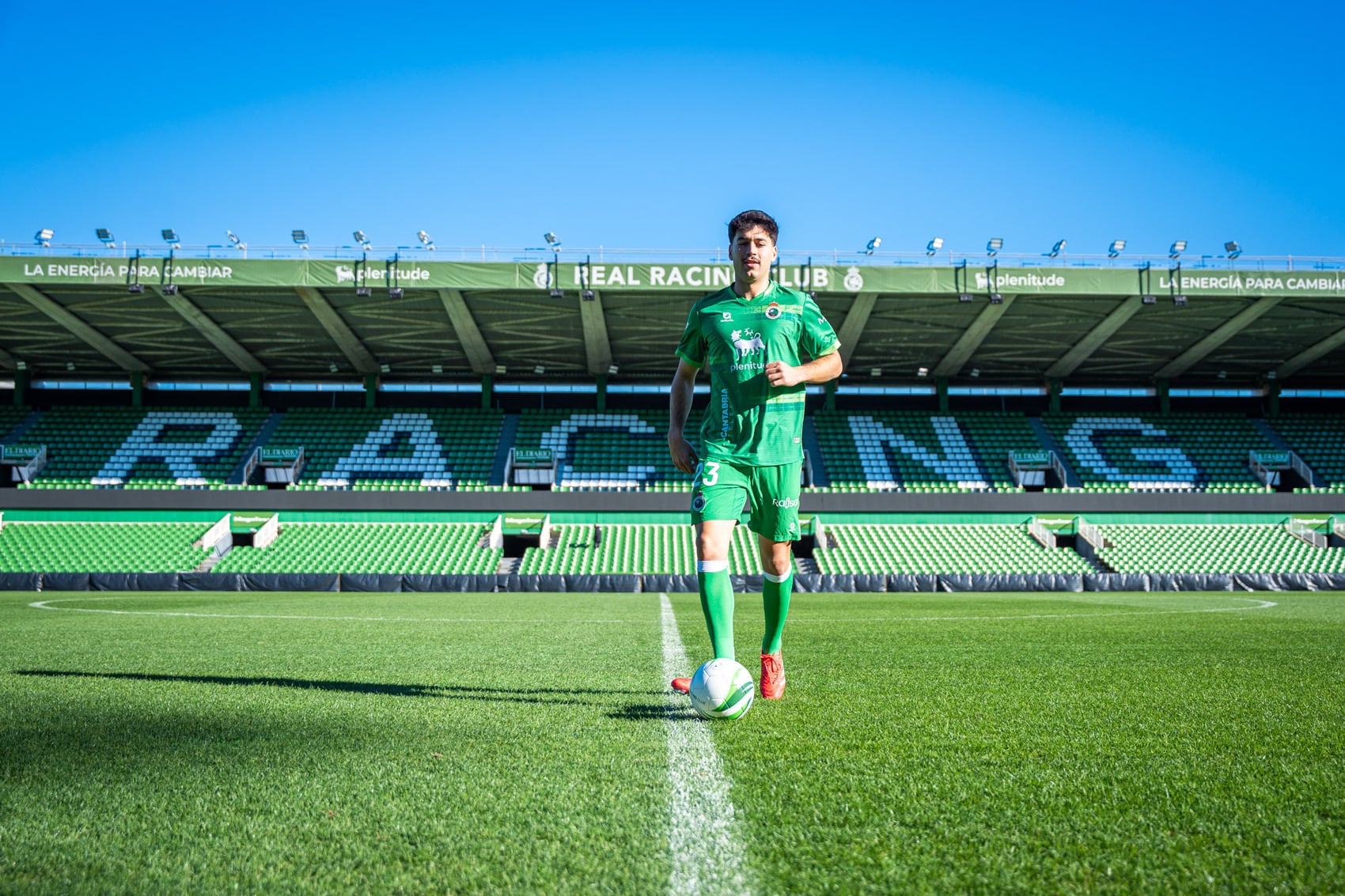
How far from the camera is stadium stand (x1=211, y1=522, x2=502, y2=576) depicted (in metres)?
27.6

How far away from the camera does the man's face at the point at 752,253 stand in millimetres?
4426

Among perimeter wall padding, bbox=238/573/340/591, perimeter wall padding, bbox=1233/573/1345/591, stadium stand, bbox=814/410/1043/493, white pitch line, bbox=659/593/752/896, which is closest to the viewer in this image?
white pitch line, bbox=659/593/752/896

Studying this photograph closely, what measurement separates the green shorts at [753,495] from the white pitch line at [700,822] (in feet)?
3.54

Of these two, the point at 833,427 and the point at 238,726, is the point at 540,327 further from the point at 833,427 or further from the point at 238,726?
the point at 238,726

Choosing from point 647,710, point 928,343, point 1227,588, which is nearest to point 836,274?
point 928,343

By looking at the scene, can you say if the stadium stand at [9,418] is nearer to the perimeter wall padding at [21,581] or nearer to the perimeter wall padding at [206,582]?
the perimeter wall padding at [21,581]

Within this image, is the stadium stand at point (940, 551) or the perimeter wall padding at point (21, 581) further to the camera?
the stadium stand at point (940, 551)

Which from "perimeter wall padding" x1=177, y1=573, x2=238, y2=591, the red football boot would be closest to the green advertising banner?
"perimeter wall padding" x1=177, y1=573, x2=238, y2=591

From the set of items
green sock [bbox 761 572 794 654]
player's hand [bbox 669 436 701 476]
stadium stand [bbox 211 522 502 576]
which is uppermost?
player's hand [bbox 669 436 701 476]

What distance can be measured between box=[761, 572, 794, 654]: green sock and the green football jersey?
24.1 inches

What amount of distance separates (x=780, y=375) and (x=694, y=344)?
0.64m

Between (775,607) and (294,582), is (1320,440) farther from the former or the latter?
(775,607)

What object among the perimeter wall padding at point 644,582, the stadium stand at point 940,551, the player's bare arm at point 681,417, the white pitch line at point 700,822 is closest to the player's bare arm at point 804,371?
the player's bare arm at point 681,417

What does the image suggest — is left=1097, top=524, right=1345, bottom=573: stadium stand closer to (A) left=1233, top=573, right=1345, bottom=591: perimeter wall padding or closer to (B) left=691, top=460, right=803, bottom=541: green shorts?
(A) left=1233, top=573, right=1345, bottom=591: perimeter wall padding
